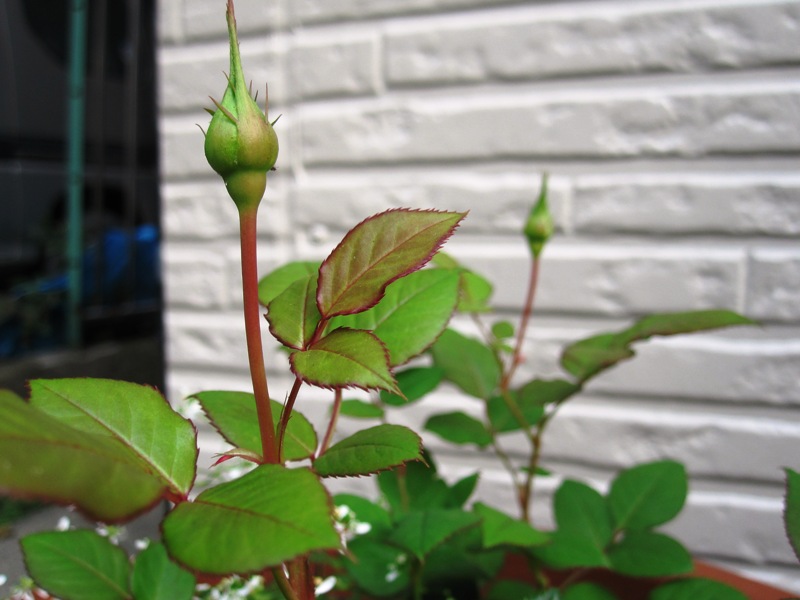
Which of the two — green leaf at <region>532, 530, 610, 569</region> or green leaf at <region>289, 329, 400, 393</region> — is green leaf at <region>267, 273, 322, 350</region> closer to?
green leaf at <region>289, 329, 400, 393</region>

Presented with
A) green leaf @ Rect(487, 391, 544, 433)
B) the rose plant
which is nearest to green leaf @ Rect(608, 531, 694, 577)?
the rose plant

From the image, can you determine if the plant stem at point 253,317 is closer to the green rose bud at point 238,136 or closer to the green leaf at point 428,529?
the green rose bud at point 238,136

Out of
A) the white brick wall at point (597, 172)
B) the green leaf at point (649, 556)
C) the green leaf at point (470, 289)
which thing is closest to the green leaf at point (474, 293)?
the green leaf at point (470, 289)

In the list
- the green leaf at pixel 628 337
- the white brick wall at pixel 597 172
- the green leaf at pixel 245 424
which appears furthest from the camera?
the white brick wall at pixel 597 172

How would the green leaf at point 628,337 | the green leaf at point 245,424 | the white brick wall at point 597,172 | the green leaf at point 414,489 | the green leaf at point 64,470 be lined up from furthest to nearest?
the white brick wall at point 597,172 < the green leaf at point 414,489 < the green leaf at point 628,337 < the green leaf at point 245,424 < the green leaf at point 64,470

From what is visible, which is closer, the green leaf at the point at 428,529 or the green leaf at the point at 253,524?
the green leaf at the point at 253,524

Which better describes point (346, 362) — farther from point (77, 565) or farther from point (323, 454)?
point (77, 565)
